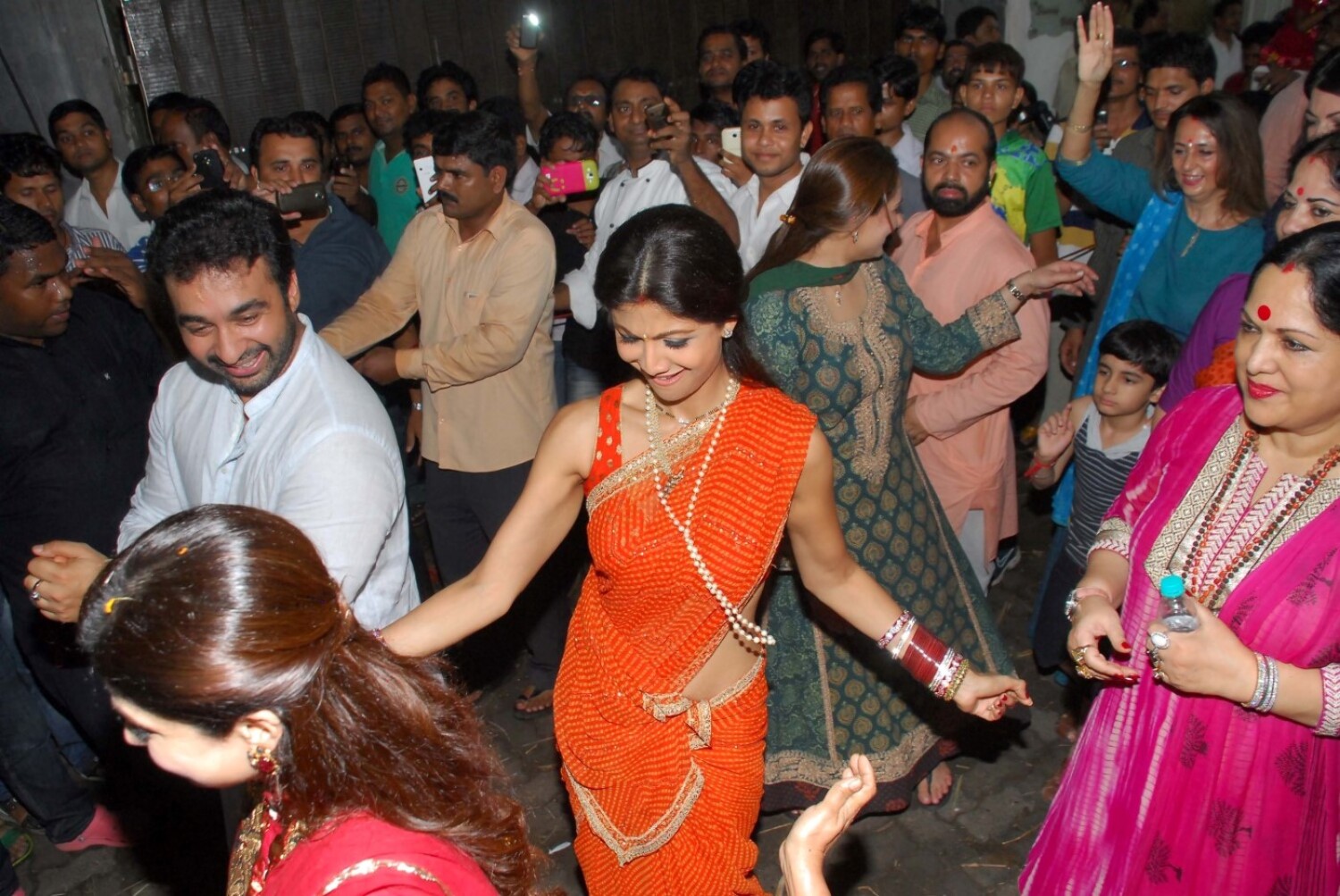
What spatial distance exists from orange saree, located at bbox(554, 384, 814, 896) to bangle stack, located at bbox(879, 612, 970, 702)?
1.17 ft

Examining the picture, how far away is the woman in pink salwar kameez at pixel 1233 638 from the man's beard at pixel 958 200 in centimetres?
162

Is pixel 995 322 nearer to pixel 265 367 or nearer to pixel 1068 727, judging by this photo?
pixel 1068 727

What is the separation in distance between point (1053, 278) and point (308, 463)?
236 cm

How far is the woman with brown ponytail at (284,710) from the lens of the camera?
123 cm

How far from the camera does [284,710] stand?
1282 mm

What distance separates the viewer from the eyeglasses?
14.7 ft

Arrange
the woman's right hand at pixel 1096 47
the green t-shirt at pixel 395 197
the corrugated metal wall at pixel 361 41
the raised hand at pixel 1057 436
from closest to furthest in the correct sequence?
the raised hand at pixel 1057 436, the woman's right hand at pixel 1096 47, the green t-shirt at pixel 395 197, the corrugated metal wall at pixel 361 41

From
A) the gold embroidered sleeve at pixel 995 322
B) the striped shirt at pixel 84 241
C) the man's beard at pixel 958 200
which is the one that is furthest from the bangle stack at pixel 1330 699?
the striped shirt at pixel 84 241

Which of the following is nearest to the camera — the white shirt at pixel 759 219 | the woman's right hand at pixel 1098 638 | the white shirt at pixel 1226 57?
the woman's right hand at pixel 1098 638

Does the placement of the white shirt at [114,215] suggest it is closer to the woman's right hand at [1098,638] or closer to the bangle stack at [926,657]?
the bangle stack at [926,657]

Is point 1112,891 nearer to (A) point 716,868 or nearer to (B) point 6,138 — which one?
(A) point 716,868

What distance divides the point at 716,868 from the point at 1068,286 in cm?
217

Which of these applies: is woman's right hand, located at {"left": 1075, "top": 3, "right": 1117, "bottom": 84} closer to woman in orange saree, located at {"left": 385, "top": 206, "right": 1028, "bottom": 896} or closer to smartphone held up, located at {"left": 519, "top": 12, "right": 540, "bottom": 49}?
woman in orange saree, located at {"left": 385, "top": 206, "right": 1028, "bottom": 896}

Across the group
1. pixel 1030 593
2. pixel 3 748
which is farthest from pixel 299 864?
pixel 1030 593
